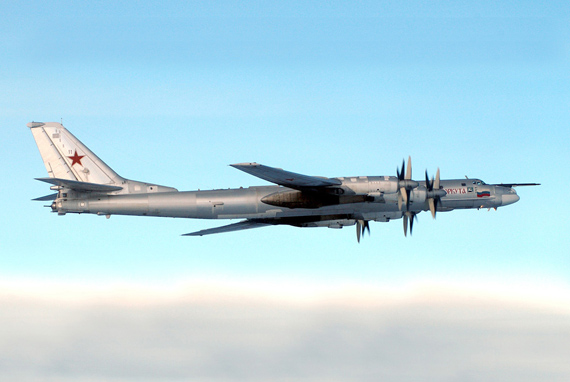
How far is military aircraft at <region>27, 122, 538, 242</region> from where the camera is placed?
111 ft

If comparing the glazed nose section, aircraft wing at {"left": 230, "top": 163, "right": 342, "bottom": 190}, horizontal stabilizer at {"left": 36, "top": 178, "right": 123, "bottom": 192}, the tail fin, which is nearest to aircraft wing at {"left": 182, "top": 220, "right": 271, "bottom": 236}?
aircraft wing at {"left": 230, "top": 163, "right": 342, "bottom": 190}

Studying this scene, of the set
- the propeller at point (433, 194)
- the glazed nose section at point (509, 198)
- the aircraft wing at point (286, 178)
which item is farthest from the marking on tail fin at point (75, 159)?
the glazed nose section at point (509, 198)

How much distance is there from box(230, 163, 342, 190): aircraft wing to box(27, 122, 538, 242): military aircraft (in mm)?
49

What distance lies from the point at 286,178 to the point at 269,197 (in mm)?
2678

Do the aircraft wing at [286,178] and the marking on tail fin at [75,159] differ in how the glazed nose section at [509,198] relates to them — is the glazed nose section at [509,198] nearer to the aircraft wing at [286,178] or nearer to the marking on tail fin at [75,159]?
the aircraft wing at [286,178]

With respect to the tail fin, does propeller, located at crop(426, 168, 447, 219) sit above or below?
below

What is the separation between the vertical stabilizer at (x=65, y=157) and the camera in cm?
3684

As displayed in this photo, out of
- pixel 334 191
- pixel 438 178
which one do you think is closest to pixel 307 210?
pixel 334 191

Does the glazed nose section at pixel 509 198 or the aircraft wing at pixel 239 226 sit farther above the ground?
the glazed nose section at pixel 509 198

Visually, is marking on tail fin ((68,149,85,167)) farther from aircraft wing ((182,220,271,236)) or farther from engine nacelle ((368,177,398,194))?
engine nacelle ((368,177,398,194))

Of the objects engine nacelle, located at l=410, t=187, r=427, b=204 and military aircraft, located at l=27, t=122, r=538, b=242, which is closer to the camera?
military aircraft, located at l=27, t=122, r=538, b=242

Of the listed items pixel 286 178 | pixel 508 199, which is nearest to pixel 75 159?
pixel 286 178

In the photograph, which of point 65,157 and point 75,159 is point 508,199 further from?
point 65,157

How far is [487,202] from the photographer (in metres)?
36.9
